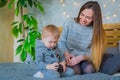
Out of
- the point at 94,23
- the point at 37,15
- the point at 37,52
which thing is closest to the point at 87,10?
the point at 94,23

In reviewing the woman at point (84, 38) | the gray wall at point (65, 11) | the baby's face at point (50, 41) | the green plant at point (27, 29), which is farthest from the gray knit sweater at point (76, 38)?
the gray wall at point (65, 11)

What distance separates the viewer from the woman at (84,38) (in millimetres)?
1853

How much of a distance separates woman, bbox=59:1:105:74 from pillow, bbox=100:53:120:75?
6 centimetres

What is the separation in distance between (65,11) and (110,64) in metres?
1.41

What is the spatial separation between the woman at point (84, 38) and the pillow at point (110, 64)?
0.06 metres

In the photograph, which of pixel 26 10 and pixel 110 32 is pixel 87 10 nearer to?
pixel 110 32

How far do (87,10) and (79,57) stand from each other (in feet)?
1.33

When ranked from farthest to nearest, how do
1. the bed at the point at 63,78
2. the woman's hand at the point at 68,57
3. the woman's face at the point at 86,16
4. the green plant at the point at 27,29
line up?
the green plant at the point at 27,29 → the woman's face at the point at 86,16 → the woman's hand at the point at 68,57 → the bed at the point at 63,78

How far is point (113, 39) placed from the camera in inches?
106

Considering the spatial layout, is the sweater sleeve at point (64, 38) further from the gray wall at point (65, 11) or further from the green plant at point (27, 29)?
the gray wall at point (65, 11)

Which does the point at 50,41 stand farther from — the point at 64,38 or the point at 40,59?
the point at 64,38

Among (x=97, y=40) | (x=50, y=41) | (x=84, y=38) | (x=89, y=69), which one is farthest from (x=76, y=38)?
(x=50, y=41)

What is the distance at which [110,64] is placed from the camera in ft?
6.09

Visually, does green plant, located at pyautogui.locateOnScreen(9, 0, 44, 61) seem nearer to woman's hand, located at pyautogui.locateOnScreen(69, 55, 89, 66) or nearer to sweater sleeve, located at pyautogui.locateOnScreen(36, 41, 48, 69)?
woman's hand, located at pyautogui.locateOnScreen(69, 55, 89, 66)
